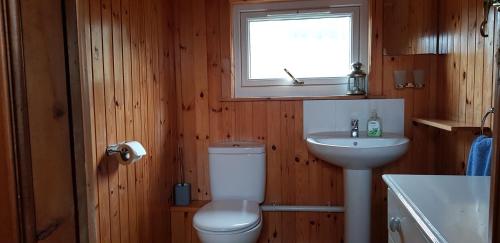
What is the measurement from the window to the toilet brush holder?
75 cm

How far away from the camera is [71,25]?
0.50m

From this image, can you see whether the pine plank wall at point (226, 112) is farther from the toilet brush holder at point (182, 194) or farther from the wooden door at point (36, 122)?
the wooden door at point (36, 122)

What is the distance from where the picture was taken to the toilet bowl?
1.62 m

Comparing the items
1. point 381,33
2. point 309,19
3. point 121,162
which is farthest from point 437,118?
point 121,162

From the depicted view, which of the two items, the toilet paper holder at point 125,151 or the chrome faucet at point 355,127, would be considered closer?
the toilet paper holder at point 125,151

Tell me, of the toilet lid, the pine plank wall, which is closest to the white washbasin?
the pine plank wall

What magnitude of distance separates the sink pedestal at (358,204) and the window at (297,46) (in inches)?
24.4

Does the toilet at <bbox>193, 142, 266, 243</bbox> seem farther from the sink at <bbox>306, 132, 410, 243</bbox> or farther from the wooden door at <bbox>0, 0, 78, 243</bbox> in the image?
the wooden door at <bbox>0, 0, 78, 243</bbox>

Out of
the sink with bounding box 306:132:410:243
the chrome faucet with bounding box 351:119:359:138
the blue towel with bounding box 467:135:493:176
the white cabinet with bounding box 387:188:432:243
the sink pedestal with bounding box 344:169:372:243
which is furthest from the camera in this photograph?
the chrome faucet with bounding box 351:119:359:138

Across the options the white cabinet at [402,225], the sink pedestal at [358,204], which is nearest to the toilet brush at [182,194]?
the sink pedestal at [358,204]

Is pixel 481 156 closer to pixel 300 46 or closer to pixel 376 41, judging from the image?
pixel 376 41

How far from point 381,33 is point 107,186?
5.94 ft

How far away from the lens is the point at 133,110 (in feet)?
5.43

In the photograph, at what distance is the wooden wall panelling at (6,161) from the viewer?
0.39 metres
